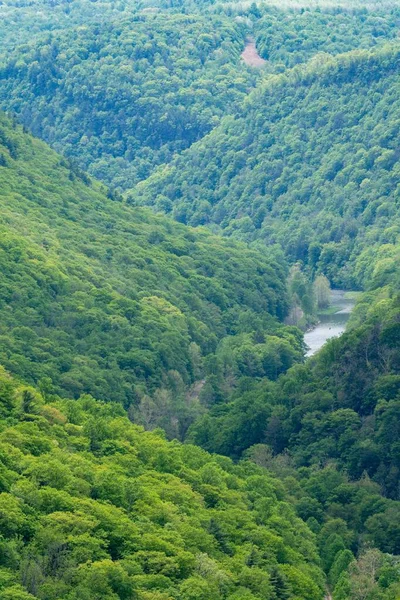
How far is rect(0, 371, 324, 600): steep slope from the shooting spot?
9662 cm

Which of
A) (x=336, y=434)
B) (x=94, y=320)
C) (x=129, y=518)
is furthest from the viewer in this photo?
(x=94, y=320)

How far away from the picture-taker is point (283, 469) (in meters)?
143

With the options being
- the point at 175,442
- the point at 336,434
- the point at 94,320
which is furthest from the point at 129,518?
the point at 94,320

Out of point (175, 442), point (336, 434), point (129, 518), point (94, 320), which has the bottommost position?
point (94, 320)

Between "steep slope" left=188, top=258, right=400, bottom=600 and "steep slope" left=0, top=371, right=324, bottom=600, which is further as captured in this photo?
"steep slope" left=188, top=258, right=400, bottom=600

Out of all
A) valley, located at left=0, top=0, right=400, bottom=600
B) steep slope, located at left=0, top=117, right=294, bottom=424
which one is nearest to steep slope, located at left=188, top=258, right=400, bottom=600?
valley, located at left=0, top=0, right=400, bottom=600

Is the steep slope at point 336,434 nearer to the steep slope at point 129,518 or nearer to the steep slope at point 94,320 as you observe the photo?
the steep slope at point 129,518

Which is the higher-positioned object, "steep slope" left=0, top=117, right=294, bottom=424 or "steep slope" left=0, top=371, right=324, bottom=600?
"steep slope" left=0, top=371, right=324, bottom=600

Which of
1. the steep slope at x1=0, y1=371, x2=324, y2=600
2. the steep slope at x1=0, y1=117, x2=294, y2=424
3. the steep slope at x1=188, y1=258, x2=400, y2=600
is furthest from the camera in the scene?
the steep slope at x1=0, y1=117, x2=294, y2=424

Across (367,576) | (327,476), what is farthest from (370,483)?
(367,576)

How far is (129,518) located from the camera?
10862 cm

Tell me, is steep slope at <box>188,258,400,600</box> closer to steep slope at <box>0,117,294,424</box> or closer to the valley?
the valley

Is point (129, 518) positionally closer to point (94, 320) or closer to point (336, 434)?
point (336, 434)

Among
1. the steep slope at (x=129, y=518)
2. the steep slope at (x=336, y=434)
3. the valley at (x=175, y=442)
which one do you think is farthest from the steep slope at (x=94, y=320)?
the steep slope at (x=129, y=518)
